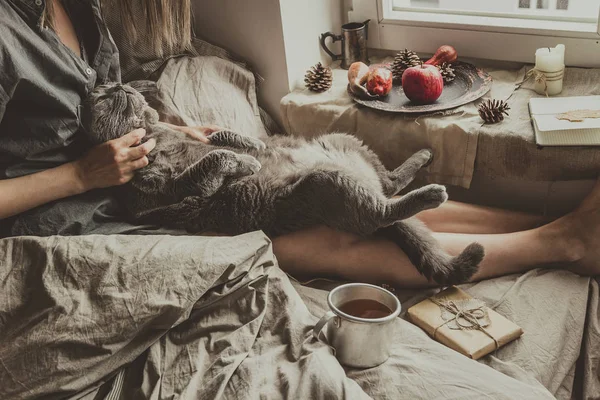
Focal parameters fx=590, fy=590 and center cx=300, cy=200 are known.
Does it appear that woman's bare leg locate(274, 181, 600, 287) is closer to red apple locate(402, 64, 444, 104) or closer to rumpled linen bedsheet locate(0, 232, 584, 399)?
rumpled linen bedsheet locate(0, 232, 584, 399)

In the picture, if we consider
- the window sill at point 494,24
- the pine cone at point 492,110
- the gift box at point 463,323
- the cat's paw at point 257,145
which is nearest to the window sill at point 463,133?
the pine cone at point 492,110

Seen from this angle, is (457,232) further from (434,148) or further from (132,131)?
(132,131)

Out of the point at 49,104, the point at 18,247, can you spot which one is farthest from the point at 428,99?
the point at 18,247

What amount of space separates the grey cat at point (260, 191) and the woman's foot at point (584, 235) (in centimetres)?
28

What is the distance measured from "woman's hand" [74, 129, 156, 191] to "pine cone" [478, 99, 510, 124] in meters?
0.91

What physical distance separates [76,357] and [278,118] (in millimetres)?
1202

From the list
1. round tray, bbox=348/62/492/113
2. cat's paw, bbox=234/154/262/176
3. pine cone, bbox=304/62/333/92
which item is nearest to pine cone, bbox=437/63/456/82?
round tray, bbox=348/62/492/113

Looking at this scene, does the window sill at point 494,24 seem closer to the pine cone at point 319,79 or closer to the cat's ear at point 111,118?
the pine cone at point 319,79

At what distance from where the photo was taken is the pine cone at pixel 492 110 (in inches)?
63.5

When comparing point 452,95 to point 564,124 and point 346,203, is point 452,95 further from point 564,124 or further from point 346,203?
point 346,203

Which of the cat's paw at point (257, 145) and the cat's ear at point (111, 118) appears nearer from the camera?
the cat's ear at point (111, 118)

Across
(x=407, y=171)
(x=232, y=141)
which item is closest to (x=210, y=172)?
(x=232, y=141)

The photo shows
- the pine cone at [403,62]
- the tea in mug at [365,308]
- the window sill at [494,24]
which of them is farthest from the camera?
the pine cone at [403,62]

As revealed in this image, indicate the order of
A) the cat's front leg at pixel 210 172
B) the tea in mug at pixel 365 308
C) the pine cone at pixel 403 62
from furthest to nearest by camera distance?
the pine cone at pixel 403 62, the cat's front leg at pixel 210 172, the tea in mug at pixel 365 308
